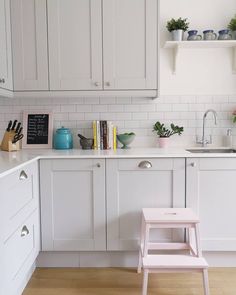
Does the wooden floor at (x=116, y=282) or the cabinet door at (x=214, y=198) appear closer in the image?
the wooden floor at (x=116, y=282)

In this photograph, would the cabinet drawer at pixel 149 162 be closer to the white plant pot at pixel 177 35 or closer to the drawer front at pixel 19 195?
the drawer front at pixel 19 195

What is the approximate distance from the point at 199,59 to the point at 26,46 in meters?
1.52

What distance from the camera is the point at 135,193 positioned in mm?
2354

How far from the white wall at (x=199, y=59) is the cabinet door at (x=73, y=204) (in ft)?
3.69

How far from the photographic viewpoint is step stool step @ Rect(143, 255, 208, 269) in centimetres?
193

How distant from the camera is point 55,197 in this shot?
93.0 inches

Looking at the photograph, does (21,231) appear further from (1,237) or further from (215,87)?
(215,87)

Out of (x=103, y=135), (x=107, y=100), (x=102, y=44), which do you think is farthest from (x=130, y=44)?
(x=103, y=135)

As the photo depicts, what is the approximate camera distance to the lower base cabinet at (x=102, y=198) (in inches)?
91.7

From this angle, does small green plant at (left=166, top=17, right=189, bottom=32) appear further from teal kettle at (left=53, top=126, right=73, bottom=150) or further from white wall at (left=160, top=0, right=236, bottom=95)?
teal kettle at (left=53, top=126, right=73, bottom=150)

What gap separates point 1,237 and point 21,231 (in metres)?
0.35

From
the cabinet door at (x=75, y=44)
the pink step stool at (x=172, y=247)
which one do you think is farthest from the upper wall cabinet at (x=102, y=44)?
the pink step stool at (x=172, y=247)

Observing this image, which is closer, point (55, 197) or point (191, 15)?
point (55, 197)

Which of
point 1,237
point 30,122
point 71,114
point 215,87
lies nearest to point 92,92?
point 71,114
